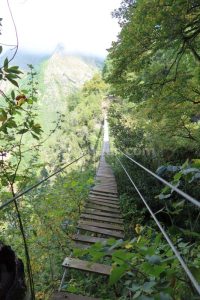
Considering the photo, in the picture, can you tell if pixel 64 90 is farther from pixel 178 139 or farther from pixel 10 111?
pixel 10 111

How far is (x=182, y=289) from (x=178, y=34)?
442 centimetres

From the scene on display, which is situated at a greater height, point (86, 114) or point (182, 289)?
point (86, 114)

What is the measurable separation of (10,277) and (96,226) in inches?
90.5

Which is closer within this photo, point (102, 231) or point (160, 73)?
point (102, 231)

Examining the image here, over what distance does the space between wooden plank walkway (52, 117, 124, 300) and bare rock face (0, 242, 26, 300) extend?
0.50 meters

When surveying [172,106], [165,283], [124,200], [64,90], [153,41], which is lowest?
[124,200]

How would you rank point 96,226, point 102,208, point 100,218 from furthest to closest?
point 102,208, point 100,218, point 96,226

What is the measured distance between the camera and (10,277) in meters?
1.45

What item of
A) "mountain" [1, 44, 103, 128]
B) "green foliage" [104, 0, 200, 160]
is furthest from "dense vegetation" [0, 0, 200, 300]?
"mountain" [1, 44, 103, 128]

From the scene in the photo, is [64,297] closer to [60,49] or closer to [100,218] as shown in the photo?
[100,218]

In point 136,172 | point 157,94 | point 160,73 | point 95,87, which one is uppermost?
point 95,87

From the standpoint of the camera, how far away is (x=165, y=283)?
131cm

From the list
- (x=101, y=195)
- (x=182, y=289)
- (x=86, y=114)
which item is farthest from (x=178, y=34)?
(x=86, y=114)

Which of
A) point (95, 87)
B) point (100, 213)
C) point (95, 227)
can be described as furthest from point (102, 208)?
point (95, 87)
